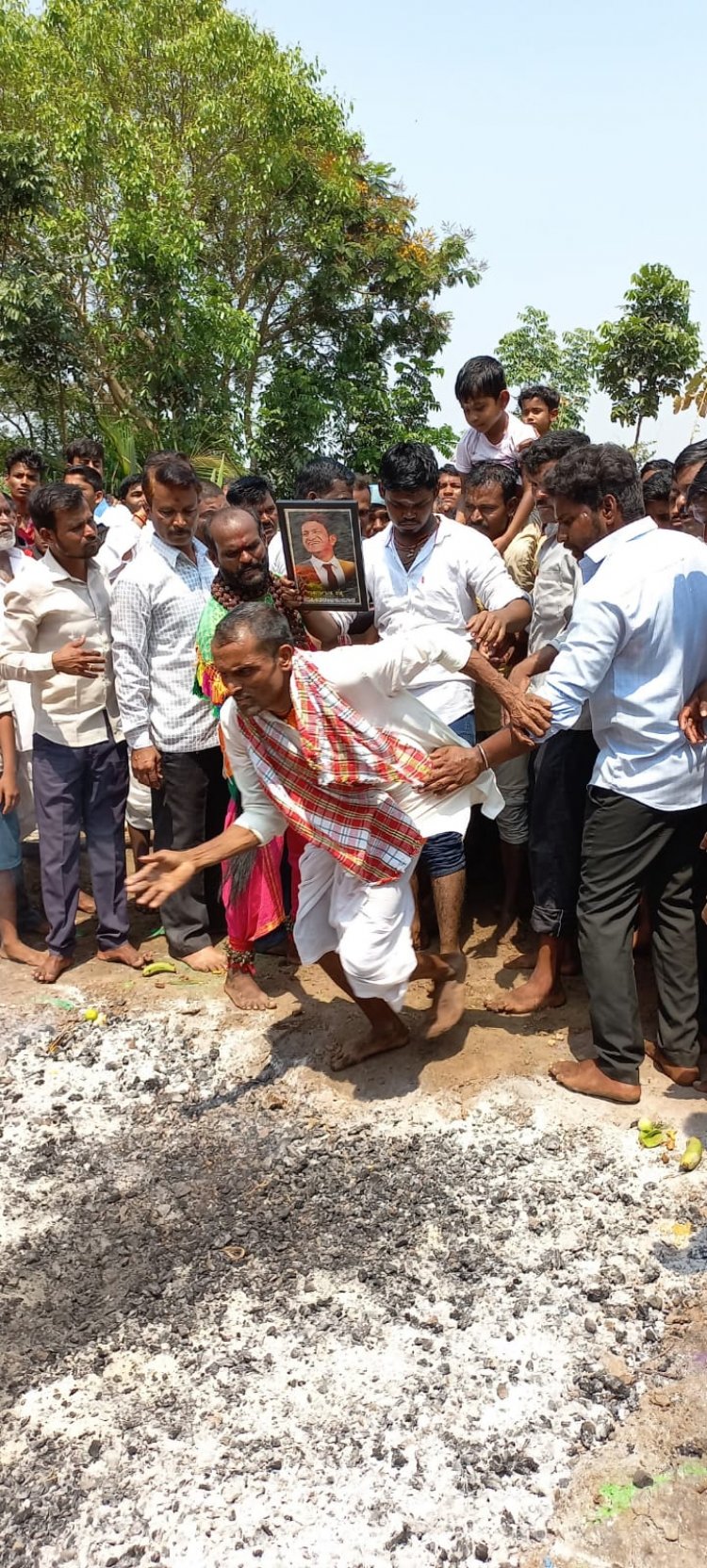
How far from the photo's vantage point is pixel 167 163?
58.6 ft

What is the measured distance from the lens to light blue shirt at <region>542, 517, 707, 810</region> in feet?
10.7

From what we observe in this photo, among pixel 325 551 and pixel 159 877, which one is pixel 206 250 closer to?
pixel 325 551

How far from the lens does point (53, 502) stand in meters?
4.52

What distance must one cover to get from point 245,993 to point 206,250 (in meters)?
17.9

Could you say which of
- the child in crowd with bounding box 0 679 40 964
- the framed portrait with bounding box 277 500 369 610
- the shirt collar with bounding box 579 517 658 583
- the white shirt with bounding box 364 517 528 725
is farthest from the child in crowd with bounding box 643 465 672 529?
the child in crowd with bounding box 0 679 40 964

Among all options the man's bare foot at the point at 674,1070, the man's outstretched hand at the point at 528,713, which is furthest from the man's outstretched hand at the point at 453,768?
the man's bare foot at the point at 674,1070

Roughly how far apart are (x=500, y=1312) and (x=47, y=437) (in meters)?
18.3

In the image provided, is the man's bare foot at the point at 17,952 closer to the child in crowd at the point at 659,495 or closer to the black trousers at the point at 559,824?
the black trousers at the point at 559,824

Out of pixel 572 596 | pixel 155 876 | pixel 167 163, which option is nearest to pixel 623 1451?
pixel 155 876

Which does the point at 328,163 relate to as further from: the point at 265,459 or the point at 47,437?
the point at 47,437

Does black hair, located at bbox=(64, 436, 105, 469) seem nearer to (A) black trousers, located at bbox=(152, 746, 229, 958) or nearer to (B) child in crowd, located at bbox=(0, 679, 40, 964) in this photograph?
(B) child in crowd, located at bbox=(0, 679, 40, 964)

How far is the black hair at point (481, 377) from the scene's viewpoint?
518cm

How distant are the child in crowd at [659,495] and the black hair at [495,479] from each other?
609mm

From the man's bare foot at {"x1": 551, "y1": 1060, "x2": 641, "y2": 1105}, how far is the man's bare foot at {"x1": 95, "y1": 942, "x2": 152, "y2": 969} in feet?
6.93
